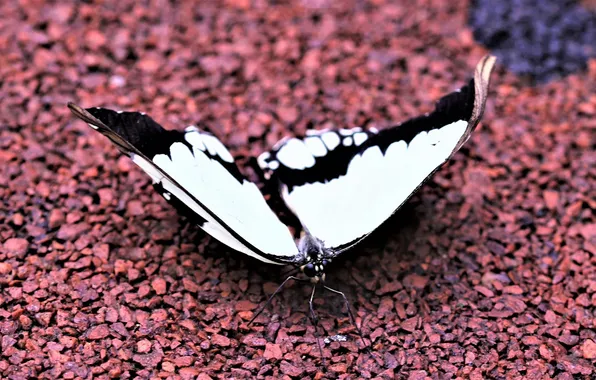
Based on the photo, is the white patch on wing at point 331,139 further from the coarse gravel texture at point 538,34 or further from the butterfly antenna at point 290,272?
the coarse gravel texture at point 538,34

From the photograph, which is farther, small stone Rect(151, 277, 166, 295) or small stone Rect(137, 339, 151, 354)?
small stone Rect(151, 277, 166, 295)

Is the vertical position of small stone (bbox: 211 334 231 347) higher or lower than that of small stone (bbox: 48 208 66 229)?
lower

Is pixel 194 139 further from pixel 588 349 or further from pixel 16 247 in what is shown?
pixel 588 349

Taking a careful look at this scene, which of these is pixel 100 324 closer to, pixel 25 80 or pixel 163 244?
pixel 163 244

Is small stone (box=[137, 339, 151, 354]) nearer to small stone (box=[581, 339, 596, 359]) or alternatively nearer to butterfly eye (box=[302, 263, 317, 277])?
butterfly eye (box=[302, 263, 317, 277])

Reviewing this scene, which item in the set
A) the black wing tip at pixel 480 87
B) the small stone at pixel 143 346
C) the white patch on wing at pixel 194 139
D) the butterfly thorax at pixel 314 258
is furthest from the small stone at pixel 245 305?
the black wing tip at pixel 480 87

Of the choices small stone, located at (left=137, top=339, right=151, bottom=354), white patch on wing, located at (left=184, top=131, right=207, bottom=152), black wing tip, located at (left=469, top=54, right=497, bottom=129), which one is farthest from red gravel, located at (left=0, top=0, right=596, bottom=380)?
black wing tip, located at (left=469, top=54, right=497, bottom=129)
